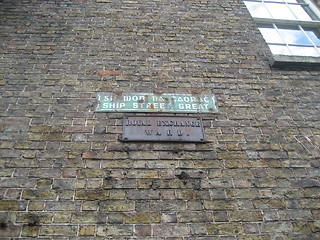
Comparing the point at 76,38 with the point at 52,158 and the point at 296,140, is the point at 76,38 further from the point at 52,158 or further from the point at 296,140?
the point at 296,140

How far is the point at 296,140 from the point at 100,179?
78.2 inches

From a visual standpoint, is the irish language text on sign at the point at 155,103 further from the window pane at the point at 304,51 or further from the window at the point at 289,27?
the window pane at the point at 304,51

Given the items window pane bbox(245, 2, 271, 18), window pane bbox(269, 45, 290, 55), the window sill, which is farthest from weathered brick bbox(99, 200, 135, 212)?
window pane bbox(245, 2, 271, 18)

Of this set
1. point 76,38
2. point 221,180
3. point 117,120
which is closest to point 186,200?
point 221,180

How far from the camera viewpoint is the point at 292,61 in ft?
10.8

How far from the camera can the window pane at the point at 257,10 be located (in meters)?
4.55

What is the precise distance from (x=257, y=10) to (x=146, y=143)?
3755 mm

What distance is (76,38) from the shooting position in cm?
338

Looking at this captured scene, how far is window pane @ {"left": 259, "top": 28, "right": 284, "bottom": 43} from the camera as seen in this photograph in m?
4.05

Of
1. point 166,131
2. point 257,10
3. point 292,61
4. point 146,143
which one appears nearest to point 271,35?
point 257,10

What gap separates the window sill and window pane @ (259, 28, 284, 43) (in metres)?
0.82

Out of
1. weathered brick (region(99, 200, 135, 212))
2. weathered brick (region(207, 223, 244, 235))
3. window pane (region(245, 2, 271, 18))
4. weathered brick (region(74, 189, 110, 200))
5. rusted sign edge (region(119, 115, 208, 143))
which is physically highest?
window pane (region(245, 2, 271, 18))

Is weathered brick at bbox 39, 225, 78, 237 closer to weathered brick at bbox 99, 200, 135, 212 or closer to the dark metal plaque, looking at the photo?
weathered brick at bbox 99, 200, 135, 212

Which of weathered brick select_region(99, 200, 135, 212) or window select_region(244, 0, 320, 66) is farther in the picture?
window select_region(244, 0, 320, 66)
